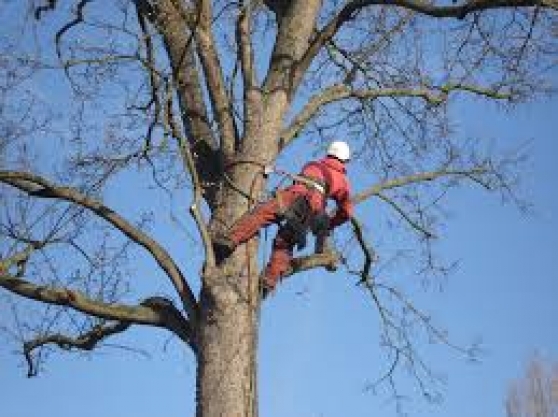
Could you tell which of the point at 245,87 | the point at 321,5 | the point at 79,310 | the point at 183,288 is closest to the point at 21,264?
the point at 79,310

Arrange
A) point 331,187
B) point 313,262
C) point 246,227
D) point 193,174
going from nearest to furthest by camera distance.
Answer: point 193,174 < point 246,227 < point 313,262 < point 331,187

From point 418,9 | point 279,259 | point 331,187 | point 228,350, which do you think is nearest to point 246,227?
point 279,259

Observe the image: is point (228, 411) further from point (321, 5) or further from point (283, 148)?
point (321, 5)

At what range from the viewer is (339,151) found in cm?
685

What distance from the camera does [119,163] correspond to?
628 centimetres

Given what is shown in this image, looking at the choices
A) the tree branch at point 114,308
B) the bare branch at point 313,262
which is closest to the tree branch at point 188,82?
the bare branch at point 313,262

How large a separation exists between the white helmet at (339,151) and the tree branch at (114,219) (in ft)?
5.82

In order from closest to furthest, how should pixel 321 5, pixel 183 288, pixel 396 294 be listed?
1. pixel 183 288
2. pixel 321 5
3. pixel 396 294

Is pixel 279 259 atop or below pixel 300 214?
below

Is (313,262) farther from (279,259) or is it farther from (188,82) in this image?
(188,82)

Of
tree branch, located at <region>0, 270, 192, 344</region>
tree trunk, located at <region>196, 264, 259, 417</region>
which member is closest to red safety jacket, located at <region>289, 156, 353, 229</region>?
tree trunk, located at <region>196, 264, 259, 417</region>

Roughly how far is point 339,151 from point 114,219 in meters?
1.93

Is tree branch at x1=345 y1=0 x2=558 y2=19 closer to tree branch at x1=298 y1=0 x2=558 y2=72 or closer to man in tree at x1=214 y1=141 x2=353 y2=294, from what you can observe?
tree branch at x1=298 y1=0 x2=558 y2=72

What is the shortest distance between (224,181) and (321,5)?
65.8 inches
